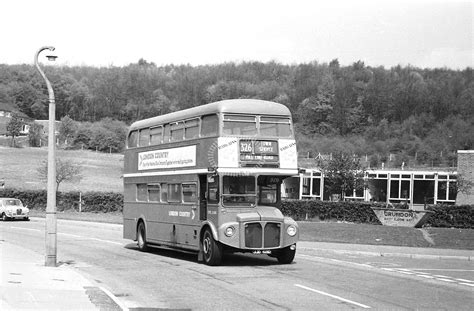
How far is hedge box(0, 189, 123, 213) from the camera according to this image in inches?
2243

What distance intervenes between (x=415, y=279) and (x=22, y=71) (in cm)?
13582

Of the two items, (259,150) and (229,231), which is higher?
(259,150)

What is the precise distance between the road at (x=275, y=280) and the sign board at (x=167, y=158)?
3122 mm

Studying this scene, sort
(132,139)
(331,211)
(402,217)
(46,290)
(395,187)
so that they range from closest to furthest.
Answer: (46,290)
(132,139)
(402,217)
(331,211)
(395,187)

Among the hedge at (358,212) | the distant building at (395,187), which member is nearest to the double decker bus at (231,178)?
the hedge at (358,212)

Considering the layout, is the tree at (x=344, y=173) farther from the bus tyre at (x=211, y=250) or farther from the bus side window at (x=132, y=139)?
the bus tyre at (x=211, y=250)

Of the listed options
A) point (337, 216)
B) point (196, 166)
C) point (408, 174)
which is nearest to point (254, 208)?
point (196, 166)

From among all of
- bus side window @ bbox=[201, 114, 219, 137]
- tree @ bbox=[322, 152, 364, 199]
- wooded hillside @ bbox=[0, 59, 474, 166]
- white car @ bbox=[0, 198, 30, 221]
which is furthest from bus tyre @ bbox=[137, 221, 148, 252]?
wooded hillside @ bbox=[0, 59, 474, 166]

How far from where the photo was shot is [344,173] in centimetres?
6097

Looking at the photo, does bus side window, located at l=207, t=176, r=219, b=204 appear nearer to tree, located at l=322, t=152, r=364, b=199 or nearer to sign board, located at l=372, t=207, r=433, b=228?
sign board, located at l=372, t=207, r=433, b=228

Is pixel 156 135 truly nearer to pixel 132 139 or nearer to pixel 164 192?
pixel 164 192

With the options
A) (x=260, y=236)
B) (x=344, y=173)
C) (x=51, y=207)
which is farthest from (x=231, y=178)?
(x=344, y=173)

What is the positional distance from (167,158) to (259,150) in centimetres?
429

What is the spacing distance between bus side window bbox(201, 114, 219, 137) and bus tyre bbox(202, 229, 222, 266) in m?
2.89
